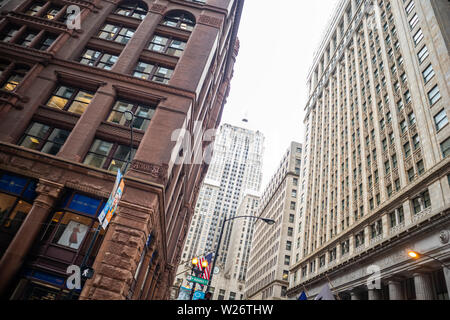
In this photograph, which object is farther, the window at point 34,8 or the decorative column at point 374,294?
the decorative column at point 374,294

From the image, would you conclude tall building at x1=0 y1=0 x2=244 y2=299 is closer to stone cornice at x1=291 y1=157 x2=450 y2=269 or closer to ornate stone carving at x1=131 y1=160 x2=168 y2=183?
ornate stone carving at x1=131 y1=160 x2=168 y2=183

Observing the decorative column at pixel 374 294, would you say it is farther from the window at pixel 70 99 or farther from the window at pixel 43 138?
the window at pixel 70 99

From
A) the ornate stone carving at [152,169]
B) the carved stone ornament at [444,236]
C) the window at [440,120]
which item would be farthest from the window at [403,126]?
the ornate stone carving at [152,169]

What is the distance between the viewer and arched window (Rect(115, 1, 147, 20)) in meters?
26.5

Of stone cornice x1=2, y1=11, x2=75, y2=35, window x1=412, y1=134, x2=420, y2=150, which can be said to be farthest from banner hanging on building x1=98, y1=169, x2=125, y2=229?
window x1=412, y1=134, x2=420, y2=150

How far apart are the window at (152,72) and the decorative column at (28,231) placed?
10.7m

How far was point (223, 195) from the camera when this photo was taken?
177 metres

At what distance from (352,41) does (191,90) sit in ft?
163

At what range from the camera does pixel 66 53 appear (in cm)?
2189

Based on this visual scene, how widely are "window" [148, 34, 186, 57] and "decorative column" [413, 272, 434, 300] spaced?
28.1 metres

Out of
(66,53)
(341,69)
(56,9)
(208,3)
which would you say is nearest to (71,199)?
(66,53)

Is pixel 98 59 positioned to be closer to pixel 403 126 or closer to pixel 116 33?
pixel 116 33

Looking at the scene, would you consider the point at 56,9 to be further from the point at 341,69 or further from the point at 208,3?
the point at 341,69

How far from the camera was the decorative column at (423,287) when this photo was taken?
2391 cm
